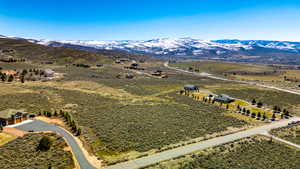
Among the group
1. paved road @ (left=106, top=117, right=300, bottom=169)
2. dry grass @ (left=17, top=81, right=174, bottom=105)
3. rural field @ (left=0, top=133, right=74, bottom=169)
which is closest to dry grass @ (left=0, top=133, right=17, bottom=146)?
rural field @ (left=0, top=133, right=74, bottom=169)

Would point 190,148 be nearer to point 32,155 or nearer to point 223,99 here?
point 32,155

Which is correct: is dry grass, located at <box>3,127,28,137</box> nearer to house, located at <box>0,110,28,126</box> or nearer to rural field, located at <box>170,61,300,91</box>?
house, located at <box>0,110,28,126</box>

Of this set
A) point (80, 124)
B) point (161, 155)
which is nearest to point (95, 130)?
point (80, 124)

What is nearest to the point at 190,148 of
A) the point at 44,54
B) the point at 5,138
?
the point at 5,138

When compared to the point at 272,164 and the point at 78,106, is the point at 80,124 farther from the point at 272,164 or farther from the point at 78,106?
the point at 272,164

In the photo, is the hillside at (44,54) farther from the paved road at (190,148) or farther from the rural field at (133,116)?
the paved road at (190,148)

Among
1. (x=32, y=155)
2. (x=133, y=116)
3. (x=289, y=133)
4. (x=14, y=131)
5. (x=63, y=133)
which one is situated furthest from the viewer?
(x=133, y=116)
